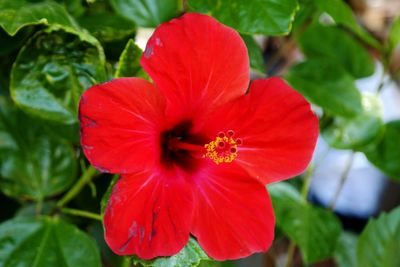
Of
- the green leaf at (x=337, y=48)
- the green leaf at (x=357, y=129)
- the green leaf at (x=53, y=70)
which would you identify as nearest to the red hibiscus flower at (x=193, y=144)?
the green leaf at (x=53, y=70)

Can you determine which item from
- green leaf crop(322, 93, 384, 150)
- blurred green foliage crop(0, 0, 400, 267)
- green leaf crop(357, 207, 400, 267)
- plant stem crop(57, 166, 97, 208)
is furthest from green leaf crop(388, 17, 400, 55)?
plant stem crop(57, 166, 97, 208)

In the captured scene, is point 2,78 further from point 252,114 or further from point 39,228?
point 252,114

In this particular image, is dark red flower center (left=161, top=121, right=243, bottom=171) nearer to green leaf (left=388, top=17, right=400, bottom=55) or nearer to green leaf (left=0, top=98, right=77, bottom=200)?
green leaf (left=0, top=98, right=77, bottom=200)

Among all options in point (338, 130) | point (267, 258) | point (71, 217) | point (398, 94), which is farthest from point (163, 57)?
point (398, 94)

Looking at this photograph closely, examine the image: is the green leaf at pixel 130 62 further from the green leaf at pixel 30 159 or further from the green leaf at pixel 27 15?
the green leaf at pixel 30 159

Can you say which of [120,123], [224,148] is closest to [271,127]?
[224,148]
